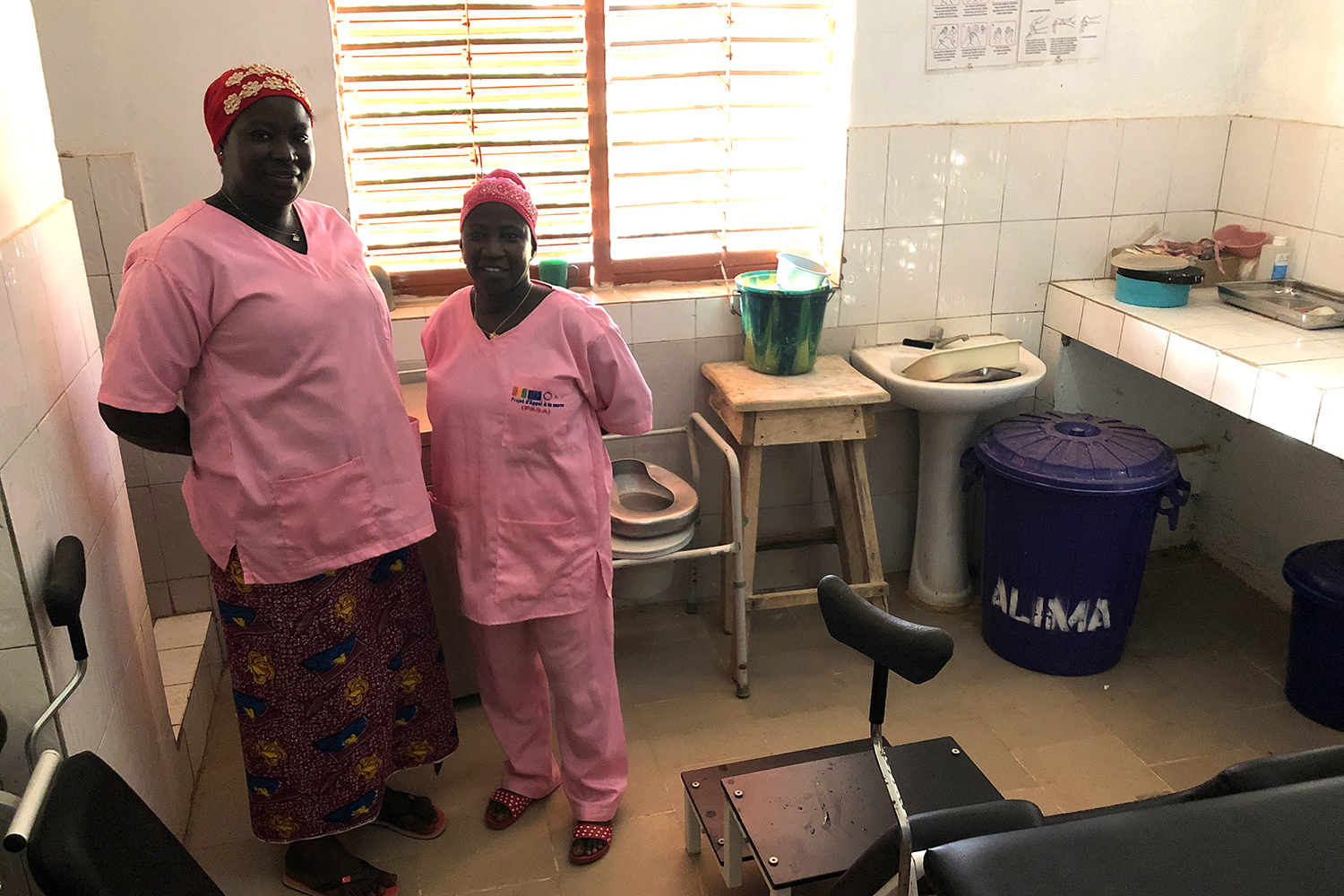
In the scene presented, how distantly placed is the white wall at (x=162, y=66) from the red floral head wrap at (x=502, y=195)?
2.61ft

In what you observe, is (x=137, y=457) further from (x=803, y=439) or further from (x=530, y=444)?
(x=803, y=439)

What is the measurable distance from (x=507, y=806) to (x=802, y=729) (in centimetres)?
73

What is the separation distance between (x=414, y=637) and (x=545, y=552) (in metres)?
0.33

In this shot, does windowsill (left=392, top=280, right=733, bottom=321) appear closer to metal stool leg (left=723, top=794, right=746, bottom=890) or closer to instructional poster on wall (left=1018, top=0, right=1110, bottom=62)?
instructional poster on wall (left=1018, top=0, right=1110, bottom=62)

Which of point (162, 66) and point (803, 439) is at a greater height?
point (162, 66)

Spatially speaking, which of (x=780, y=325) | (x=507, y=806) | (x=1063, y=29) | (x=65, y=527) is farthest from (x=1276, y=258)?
(x=65, y=527)

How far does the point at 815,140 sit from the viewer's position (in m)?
2.92

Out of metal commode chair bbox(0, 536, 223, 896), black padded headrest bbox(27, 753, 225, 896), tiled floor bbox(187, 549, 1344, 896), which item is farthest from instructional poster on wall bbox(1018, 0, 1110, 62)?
black padded headrest bbox(27, 753, 225, 896)

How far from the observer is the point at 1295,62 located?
2836 mm

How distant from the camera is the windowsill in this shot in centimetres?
274

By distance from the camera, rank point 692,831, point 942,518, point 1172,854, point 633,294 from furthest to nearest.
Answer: point 942,518
point 633,294
point 692,831
point 1172,854

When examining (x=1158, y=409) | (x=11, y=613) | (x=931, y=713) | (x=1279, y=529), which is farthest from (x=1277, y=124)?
(x=11, y=613)

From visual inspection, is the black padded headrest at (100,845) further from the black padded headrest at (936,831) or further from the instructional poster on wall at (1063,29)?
the instructional poster on wall at (1063,29)

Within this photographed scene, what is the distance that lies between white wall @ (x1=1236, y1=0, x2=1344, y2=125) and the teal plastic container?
52 centimetres
